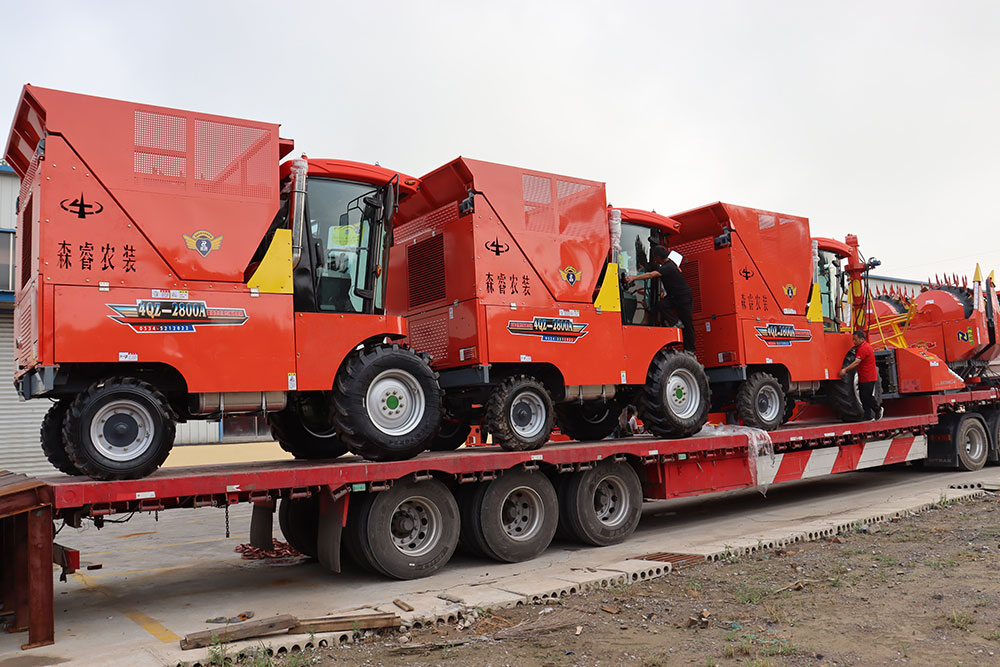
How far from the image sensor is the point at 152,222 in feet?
21.8

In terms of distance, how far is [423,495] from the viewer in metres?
7.61

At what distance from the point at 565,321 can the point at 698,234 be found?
143 inches

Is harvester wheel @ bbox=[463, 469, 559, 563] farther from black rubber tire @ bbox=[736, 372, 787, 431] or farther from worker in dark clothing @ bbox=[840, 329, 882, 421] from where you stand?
worker in dark clothing @ bbox=[840, 329, 882, 421]

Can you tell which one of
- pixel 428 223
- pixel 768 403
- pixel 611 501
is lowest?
pixel 611 501

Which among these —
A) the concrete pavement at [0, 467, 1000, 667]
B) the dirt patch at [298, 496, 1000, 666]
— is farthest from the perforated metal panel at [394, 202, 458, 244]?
the dirt patch at [298, 496, 1000, 666]

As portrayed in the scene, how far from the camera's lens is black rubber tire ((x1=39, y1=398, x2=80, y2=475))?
7.00 metres

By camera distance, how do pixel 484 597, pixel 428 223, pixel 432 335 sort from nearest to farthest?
1. pixel 484 597
2. pixel 432 335
3. pixel 428 223

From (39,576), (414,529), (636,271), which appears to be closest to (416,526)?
(414,529)

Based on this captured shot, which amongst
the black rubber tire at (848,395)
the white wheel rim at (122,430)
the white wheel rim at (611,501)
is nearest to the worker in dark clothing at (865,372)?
the black rubber tire at (848,395)

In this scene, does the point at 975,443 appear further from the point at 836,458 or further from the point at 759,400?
the point at 759,400

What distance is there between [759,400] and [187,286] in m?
7.93

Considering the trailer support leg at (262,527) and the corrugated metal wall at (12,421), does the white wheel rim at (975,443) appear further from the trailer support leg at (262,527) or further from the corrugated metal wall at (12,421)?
the corrugated metal wall at (12,421)

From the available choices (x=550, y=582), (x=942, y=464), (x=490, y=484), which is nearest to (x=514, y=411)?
(x=490, y=484)

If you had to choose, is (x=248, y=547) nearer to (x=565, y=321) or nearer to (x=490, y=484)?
(x=490, y=484)
